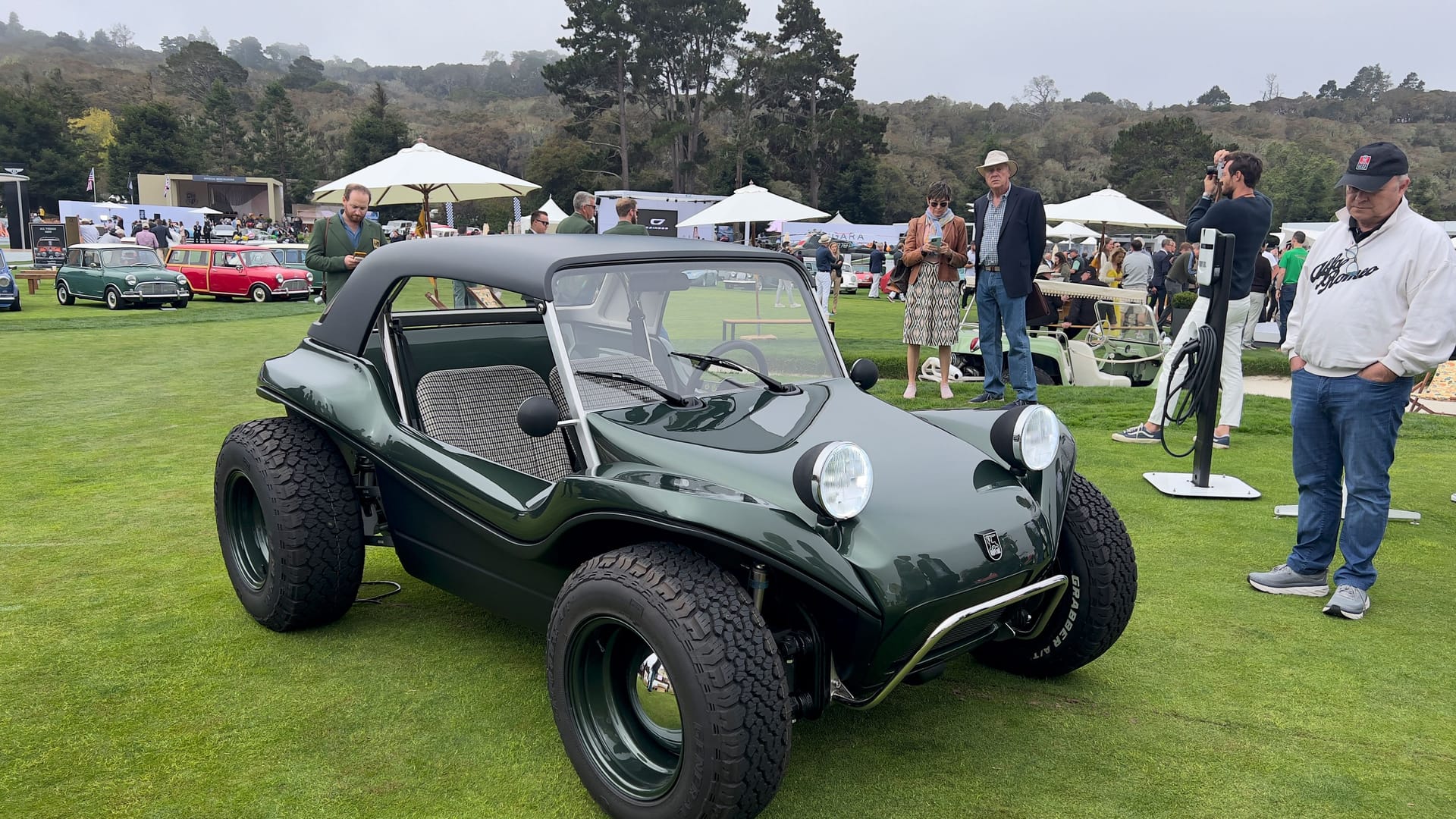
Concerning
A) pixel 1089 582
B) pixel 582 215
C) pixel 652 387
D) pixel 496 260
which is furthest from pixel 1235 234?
pixel 582 215

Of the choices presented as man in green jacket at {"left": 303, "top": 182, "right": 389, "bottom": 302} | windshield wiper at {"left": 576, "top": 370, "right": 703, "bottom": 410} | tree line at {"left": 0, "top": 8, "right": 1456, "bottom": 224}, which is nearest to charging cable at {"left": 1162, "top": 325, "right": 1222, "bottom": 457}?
windshield wiper at {"left": 576, "top": 370, "right": 703, "bottom": 410}

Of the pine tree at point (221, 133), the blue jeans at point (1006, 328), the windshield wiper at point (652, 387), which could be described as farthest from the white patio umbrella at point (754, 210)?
the pine tree at point (221, 133)

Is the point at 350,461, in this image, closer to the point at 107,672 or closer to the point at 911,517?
the point at 107,672

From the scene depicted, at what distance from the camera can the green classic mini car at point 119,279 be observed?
63.6ft

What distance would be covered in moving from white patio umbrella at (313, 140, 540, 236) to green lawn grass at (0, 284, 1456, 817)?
7.13 metres

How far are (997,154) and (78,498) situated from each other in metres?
6.22

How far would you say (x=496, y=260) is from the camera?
3.22 meters

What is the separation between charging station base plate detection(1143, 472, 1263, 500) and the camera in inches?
211

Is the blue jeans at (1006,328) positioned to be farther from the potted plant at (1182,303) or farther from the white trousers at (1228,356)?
the potted plant at (1182,303)

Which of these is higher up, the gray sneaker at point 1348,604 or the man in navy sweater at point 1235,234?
the man in navy sweater at point 1235,234

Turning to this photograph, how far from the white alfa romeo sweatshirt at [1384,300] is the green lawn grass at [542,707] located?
3.41ft

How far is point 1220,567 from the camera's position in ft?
14.1

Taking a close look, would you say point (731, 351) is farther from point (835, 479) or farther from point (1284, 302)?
point (1284, 302)

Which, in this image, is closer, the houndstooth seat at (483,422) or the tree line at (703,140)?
the houndstooth seat at (483,422)
